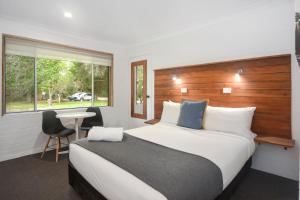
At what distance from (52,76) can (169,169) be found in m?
3.40

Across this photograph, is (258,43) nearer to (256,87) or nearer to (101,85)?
(256,87)

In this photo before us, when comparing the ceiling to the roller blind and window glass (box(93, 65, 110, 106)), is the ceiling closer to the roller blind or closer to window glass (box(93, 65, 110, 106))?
the roller blind

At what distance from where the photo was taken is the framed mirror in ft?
14.0

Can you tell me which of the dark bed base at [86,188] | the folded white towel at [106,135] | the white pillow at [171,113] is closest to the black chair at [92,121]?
the white pillow at [171,113]

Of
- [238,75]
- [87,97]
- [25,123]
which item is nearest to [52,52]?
[87,97]

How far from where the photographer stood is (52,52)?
11.5 ft

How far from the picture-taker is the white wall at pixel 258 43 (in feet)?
7.55

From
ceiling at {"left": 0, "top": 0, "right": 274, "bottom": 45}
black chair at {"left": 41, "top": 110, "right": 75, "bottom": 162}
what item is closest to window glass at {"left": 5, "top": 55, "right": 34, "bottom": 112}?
black chair at {"left": 41, "top": 110, "right": 75, "bottom": 162}

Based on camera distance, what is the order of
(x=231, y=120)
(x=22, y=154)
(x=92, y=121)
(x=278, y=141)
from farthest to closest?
(x=92, y=121)
(x=22, y=154)
(x=231, y=120)
(x=278, y=141)

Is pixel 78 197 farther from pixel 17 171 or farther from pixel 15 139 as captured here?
pixel 15 139

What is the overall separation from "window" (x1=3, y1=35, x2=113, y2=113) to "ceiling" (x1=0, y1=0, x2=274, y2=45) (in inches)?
18.6

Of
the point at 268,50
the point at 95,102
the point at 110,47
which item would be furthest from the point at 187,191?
the point at 110,47

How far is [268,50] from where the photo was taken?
2465 millimetres

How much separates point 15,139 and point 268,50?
4401 mm
